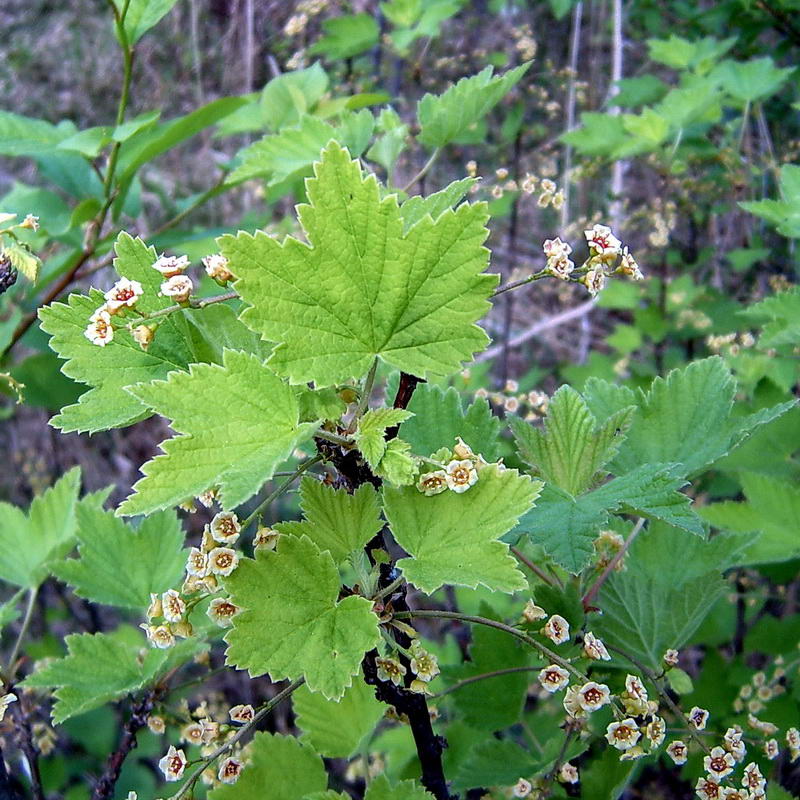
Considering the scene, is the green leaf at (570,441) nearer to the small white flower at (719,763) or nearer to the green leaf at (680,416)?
the green leaf at (680,416)

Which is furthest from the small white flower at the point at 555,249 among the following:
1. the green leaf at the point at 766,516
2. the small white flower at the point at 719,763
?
the green leaf at the point at 766,516

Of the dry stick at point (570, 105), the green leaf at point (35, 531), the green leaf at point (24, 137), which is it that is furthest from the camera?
the dry stick at point (570, 105)

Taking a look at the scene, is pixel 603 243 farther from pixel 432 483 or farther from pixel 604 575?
pixel 604 575

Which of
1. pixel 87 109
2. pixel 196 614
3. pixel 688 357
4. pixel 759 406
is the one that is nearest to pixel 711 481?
pixel 759 406

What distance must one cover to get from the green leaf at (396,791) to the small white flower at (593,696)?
228mm

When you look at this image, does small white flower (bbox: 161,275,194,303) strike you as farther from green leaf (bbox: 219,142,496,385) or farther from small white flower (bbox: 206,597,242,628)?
small white flower (bbox: 206,597,242,628)

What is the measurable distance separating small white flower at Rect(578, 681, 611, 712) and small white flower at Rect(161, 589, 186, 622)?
0.50 meters

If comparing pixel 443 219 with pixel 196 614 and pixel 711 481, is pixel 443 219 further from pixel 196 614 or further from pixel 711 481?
pixel 711 481

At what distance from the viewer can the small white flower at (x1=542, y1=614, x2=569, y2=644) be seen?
3.26 ft

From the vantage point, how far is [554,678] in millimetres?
1009

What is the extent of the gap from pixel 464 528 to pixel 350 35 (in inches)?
97.0

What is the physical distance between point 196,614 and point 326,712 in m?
0.26

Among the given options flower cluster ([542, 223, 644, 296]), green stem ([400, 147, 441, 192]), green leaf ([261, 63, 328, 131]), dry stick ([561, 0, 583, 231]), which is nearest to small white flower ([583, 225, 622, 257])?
flower cluster ([542, 223, 644, 296])

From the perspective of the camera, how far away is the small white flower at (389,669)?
0.93 metres
